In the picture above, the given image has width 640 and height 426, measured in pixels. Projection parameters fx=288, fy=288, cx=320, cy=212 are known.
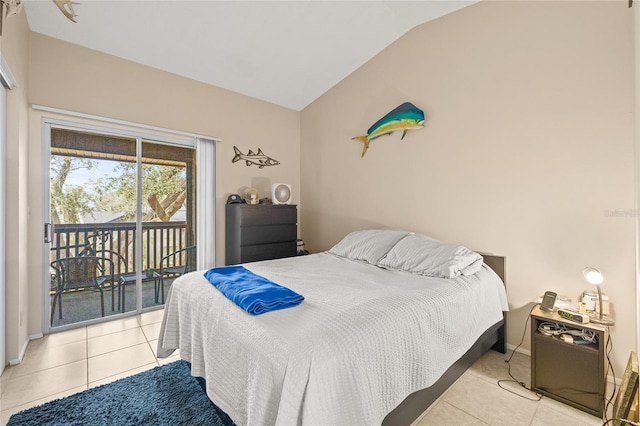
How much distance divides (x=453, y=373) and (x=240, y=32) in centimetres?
328

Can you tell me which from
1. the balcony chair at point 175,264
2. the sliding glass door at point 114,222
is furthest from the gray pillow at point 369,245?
the sliding glass door at point 114,222

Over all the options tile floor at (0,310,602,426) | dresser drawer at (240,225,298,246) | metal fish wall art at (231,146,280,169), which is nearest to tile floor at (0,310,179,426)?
tile floor at (0,310,602,426)

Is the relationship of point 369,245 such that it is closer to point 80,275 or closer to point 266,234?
point 266,234

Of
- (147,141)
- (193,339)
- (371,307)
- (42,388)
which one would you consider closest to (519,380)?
(371,307)

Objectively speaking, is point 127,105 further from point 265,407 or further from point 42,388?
point 265,407

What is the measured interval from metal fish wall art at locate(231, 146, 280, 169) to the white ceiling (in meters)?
0.84

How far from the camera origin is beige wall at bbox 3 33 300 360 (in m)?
2.49

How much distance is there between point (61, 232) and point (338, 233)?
296 cm

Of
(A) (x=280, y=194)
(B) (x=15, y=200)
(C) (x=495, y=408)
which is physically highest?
(A) (x=280, y=194)

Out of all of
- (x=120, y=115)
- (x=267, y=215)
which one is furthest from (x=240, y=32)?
(x=267, y=215)

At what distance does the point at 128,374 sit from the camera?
2055 mm

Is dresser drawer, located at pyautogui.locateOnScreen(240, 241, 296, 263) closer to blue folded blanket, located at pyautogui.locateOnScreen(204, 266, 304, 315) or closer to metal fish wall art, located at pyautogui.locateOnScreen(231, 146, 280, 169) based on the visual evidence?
metal fish wall art, located at pyautogui.locateOnScreen(231, 146, 280, 169)

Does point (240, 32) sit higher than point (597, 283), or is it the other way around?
point (240, 32)

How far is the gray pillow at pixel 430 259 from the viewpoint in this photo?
2145mm
